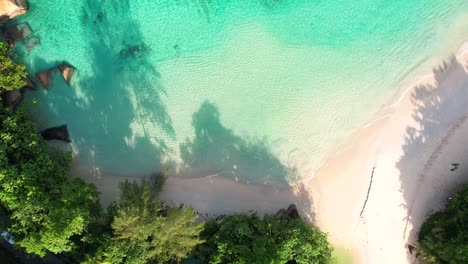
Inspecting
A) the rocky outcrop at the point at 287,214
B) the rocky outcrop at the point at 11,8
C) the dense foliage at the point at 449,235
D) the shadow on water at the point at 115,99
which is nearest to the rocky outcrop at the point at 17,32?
the rocky outcrop at the point at 11,8

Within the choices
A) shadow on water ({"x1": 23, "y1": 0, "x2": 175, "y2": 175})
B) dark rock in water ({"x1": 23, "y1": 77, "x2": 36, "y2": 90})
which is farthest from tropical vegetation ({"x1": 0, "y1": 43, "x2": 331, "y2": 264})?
shadow on water ({"x1": 23, "y1": 0, "x2": 175, "y2": 175})

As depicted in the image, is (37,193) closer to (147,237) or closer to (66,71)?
(147,237)

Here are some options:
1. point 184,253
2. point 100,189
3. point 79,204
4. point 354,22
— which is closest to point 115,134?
point 100,189

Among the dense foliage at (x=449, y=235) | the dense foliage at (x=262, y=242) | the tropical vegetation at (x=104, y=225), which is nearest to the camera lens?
the tropical vegetation at (x=104, y=225)

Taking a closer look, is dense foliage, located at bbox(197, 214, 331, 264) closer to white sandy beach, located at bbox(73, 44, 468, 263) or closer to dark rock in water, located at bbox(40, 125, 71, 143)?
white sandy beach, located at bbox(73, 44, 468, 263)

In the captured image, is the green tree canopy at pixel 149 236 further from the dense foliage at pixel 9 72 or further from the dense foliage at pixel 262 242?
the dense foliage at pixel 9 72

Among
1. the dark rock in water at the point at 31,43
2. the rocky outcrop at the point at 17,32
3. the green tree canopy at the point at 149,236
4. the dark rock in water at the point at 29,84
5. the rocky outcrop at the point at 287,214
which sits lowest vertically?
the green tree canopy at the point at 149,236
